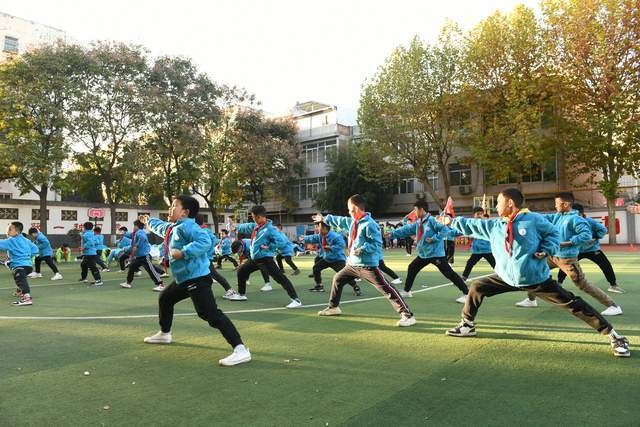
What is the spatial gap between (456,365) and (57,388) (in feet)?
11.8

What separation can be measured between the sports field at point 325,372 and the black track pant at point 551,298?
0.33 meters

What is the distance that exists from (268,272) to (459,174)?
36.2m

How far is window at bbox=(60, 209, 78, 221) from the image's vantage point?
3791 centimetres

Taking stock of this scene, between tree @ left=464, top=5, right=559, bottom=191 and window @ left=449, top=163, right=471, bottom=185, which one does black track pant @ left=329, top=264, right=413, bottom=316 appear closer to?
tree @ left=464, top=5, right=559, bottom=191

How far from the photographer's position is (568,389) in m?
3.98

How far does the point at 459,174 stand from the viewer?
42625mm

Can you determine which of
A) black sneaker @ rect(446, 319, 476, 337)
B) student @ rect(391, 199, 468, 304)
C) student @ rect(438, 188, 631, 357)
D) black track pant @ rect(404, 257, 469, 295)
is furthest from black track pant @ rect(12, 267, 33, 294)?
student @ rect(438, 188, 631, 357)

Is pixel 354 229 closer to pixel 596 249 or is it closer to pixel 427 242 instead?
pixel 427 242

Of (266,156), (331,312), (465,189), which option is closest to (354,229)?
(331,312)

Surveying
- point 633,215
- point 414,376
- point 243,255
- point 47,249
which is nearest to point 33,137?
point 47,249

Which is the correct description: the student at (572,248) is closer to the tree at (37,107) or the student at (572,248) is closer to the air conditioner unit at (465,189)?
the tree at (37,107)

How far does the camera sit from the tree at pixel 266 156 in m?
38.2

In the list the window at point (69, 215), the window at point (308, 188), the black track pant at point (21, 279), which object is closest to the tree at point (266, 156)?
the window at point (308, 188)

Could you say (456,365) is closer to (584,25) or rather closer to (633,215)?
(584,25)
